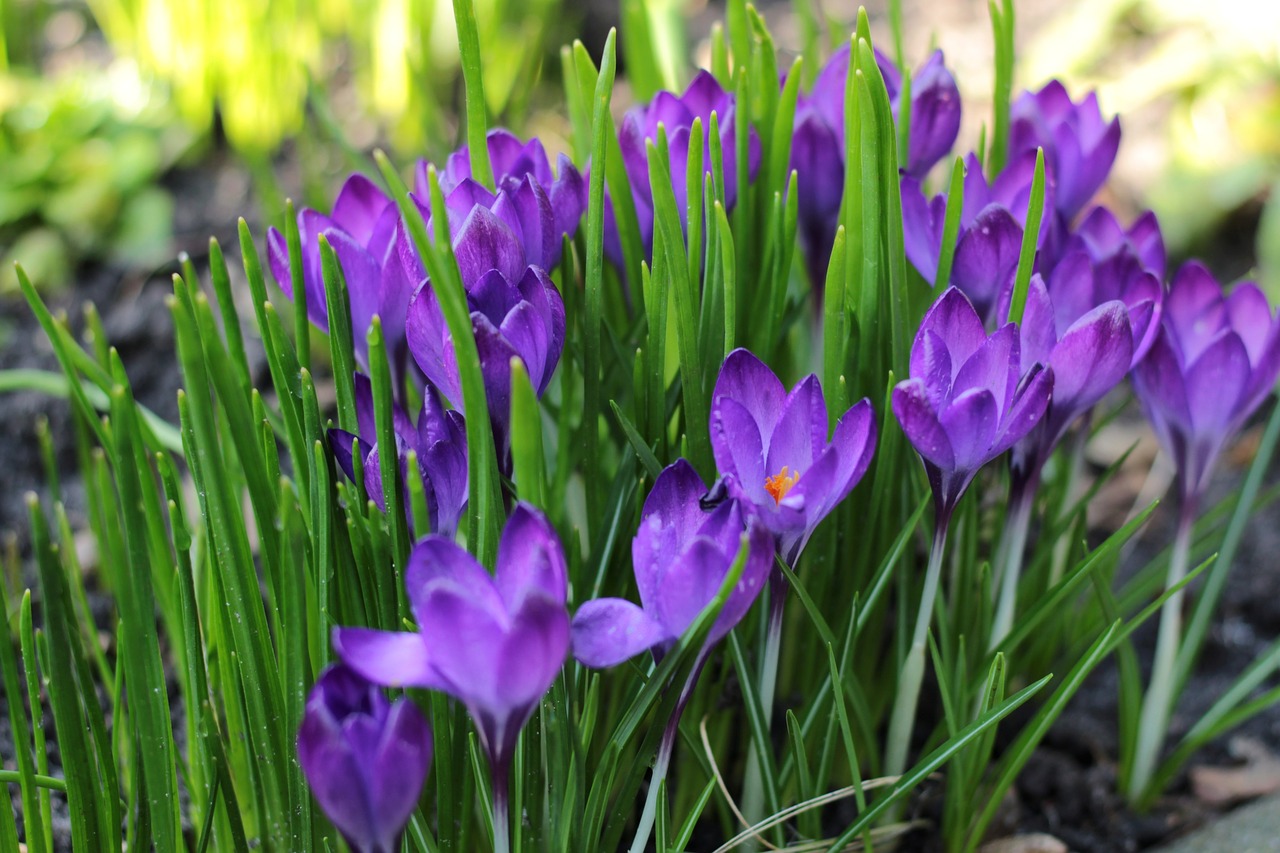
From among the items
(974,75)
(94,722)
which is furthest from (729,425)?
(974,75)

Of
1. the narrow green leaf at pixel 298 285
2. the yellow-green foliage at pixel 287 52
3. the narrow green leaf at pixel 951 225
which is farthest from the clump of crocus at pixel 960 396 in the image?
the yellow-green foliage at pixel 287 52

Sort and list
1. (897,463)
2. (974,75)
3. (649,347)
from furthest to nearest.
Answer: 1. (974,75)
2. (897,463)
3. (649,347)

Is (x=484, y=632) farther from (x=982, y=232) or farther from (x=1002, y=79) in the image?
(x=1002, y=79)

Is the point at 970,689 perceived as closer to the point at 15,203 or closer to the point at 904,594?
the point at 904,594

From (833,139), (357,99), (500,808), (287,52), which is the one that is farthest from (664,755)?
(357,99)

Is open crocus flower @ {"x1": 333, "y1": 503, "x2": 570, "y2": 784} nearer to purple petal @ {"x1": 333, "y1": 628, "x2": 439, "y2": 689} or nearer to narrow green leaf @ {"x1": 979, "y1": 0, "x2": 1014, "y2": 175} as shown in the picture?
purple petal @ {"x1": 333, "y1": 628, "x2": 439, "y2": 689}

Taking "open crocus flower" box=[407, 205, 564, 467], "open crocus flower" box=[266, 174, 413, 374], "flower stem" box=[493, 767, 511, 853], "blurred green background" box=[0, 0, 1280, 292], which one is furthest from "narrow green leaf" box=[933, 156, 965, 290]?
"blurred green background" box=[0, 0, 1280, 292]
